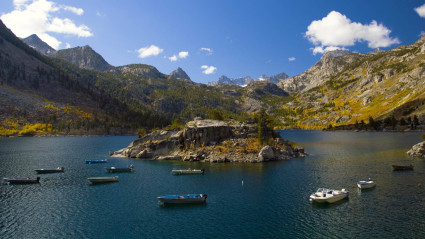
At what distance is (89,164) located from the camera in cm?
11338

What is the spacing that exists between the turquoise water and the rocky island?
53.0 ft

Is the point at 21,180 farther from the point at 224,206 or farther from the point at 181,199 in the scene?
the point at 224,206

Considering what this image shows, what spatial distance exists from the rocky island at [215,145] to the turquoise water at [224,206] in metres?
16.1

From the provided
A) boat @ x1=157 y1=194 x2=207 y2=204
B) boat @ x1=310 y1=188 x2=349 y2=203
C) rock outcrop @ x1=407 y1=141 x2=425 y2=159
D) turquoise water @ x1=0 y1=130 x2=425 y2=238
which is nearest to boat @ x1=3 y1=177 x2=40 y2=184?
turquoise water @ x1=0 y1=130 x2=425 y2=238

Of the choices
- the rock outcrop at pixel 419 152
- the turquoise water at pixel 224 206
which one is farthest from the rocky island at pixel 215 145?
the rock outcrop at pixel 419 152

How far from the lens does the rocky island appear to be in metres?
110

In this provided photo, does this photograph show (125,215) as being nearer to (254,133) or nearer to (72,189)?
(72,189)

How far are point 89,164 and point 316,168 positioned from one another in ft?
288

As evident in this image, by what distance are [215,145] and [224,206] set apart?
60.6m

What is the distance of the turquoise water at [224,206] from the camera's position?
146ft

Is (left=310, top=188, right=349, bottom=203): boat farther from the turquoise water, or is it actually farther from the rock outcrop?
the rock outcrop

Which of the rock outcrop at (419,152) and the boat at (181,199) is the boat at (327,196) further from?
the rock outcrop at (419,152)

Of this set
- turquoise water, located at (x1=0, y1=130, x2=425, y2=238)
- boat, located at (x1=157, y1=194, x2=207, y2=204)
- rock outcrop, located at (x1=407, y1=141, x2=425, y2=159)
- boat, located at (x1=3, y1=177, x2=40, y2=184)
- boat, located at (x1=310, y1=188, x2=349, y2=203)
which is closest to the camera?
turquoise water, located at (x1=0, y1=130, x2=425, y2=238)

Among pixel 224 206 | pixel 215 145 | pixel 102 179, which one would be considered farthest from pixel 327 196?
pixel 215 145
